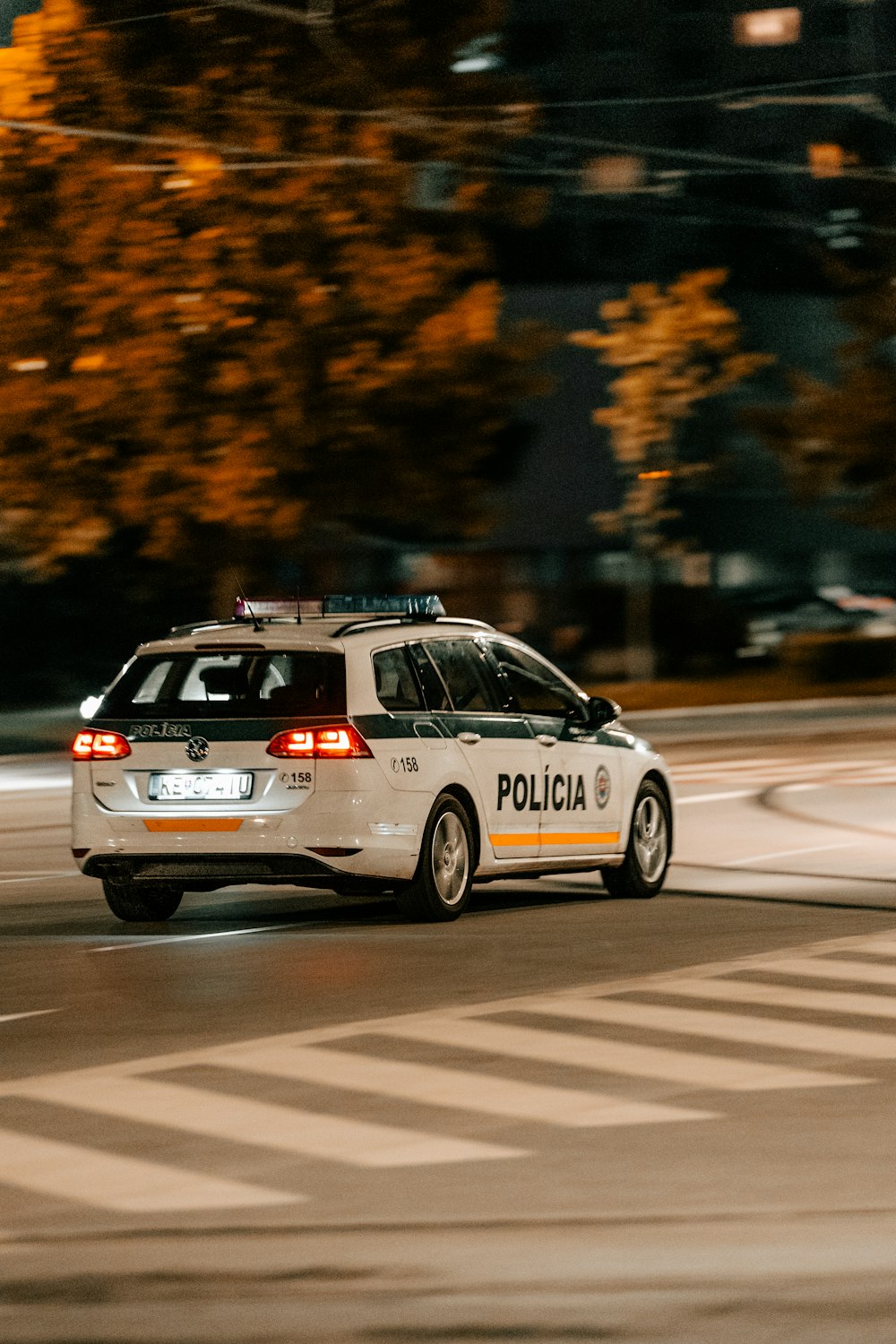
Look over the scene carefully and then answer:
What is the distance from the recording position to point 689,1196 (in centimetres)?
679

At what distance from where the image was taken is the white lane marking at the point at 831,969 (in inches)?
435

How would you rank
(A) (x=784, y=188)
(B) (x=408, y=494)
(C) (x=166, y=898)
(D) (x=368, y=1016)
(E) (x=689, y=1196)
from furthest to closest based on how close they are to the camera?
(A) (x=784, y=188) < (B) (x=408, y=494) < (C) (x=166, y=898) < (D) (x=368, y=1016) < (E) (x=689, y=1196)

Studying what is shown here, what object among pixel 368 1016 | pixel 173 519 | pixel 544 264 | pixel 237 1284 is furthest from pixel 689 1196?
pixel 544 264

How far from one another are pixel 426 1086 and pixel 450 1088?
8 cm

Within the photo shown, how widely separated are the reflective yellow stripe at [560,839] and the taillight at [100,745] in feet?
6.48

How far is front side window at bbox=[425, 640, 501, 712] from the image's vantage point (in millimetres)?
13664

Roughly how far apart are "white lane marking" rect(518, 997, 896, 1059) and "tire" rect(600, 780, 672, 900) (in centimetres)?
434

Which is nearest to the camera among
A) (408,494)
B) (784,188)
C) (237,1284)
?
(237,1284)

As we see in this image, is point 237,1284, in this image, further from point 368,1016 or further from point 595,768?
point 595,768

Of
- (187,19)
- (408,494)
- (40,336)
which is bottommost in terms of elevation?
(408,494)

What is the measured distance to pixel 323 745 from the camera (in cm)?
1271

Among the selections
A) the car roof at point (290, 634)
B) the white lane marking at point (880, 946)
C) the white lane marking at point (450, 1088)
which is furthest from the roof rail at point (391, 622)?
the white lane marking at point (450, 1088)

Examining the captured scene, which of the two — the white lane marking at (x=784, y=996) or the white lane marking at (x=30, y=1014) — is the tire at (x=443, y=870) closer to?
the white lane marking at (x=784, y=996)

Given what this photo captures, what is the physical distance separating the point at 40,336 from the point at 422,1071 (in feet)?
86.6
